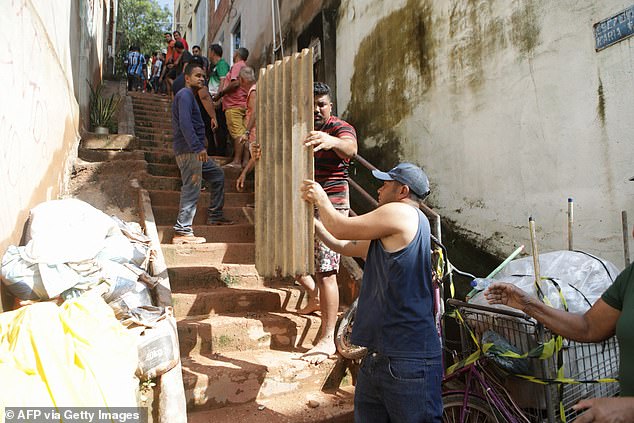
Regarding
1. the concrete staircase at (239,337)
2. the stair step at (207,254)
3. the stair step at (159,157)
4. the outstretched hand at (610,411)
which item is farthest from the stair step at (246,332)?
the stair step at (159,157)

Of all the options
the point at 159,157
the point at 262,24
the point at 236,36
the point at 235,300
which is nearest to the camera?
the point at 235,300

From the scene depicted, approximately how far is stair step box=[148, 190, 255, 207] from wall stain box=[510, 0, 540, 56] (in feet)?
11.8

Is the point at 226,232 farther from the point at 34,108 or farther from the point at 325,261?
the point at 34,108

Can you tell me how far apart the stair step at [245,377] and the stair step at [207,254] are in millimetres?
1222

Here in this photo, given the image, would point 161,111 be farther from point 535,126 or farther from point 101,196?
point 535,126

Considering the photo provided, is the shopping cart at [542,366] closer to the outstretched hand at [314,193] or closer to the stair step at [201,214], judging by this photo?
the outstretched hand at [314,193]

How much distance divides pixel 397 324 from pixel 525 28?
9.88ft

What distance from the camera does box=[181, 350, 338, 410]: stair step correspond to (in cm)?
287

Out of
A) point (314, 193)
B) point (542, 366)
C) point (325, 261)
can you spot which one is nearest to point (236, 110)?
point (325, 261)

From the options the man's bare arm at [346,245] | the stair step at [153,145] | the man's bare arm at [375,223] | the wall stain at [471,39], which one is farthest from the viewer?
the stair step at [153,145]

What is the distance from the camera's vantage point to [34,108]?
11.1 ft

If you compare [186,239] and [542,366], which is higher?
[186,239]

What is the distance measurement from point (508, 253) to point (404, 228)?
2234 millimetres

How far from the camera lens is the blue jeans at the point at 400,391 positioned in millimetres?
1845
